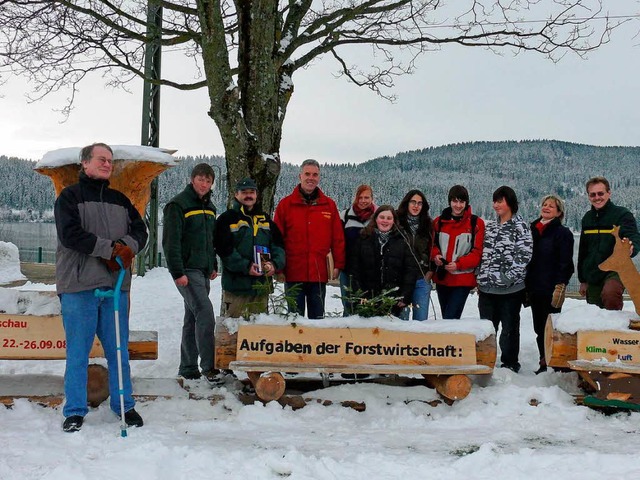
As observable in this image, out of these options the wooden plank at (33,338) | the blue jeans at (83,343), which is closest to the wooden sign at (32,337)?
the wooden plank at (33,338)

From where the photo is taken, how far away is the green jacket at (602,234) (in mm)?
6289

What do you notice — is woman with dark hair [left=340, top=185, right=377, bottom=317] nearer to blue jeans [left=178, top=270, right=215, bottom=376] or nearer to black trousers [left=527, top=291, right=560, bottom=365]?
blue jeans [left=178, top=270, right=215, bottom=376]

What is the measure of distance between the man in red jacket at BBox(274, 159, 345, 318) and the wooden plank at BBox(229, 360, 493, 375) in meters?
0.96

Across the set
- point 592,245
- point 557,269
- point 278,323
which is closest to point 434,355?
point 278,323

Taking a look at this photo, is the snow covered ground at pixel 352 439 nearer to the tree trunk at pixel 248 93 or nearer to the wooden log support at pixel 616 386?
the wooden log support at pixel 616 386

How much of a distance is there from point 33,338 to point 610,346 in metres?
5.12

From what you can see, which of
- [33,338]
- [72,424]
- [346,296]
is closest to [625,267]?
[346,296]

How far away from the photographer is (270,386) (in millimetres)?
5227

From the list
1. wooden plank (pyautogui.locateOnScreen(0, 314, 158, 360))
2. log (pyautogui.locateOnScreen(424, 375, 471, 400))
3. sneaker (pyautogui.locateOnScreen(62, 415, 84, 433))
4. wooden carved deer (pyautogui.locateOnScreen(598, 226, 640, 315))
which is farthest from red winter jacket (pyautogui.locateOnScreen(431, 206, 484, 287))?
sneaker (pyautogui.locateOnScreen(62, 415, 84, 433))

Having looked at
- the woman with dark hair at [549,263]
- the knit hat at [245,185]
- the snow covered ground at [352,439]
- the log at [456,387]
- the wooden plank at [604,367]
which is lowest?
the snow covered ground at [352,439]

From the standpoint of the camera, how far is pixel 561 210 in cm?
664

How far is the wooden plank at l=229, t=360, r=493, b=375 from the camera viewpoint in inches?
206

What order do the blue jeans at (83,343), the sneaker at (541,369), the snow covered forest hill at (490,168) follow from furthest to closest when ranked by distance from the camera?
the snow covered forest hill at (490,168), the sneaker at (541,369), the blue jeans at (83,343)

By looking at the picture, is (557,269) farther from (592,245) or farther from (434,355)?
(434,355)
